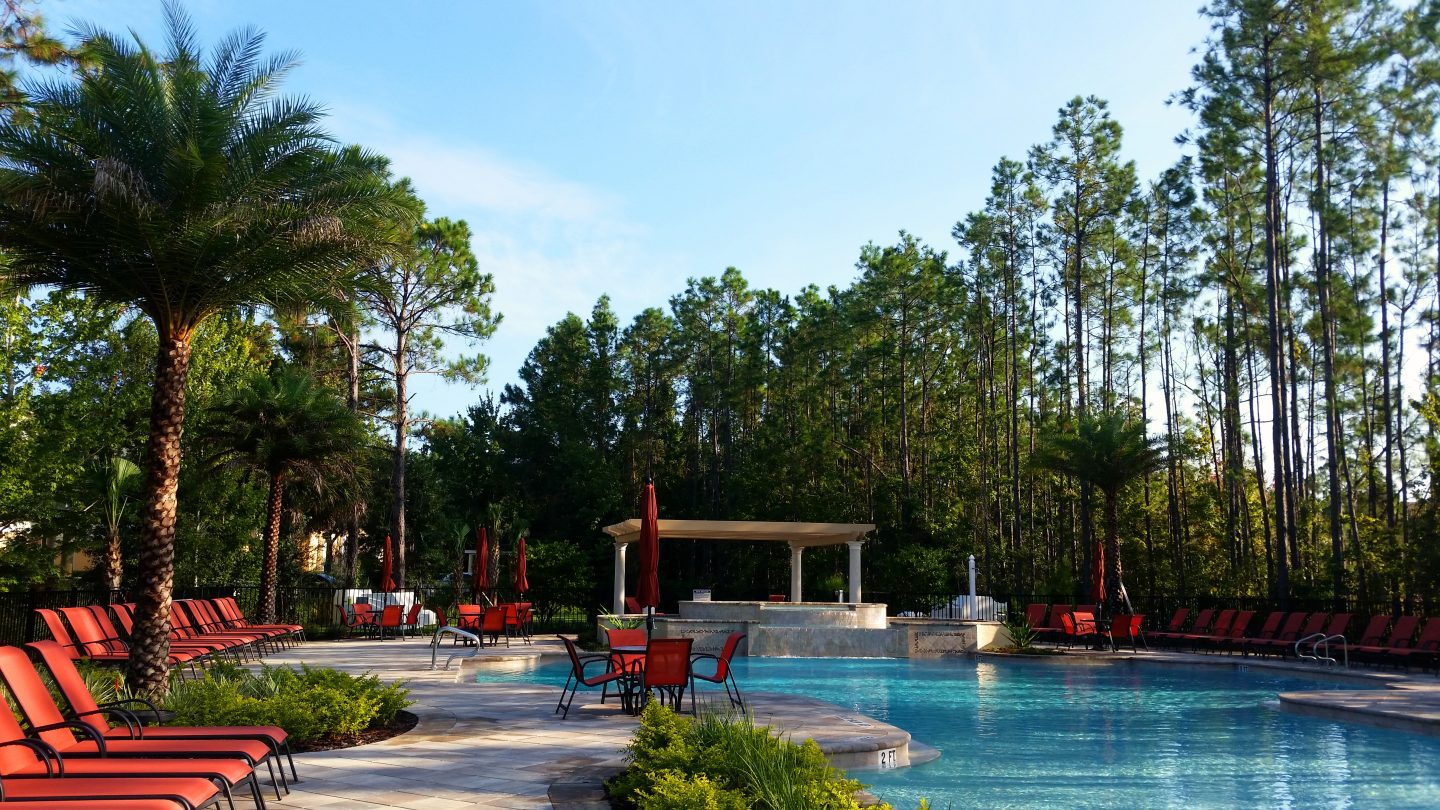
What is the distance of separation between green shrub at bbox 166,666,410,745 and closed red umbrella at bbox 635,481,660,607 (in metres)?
3.82

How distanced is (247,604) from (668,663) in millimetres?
18557

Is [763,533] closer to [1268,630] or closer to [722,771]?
[1268,630]

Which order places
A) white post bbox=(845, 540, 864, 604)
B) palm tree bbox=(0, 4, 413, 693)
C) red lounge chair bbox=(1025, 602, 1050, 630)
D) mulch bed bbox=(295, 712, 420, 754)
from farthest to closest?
1. white post bbox=(845, 540, 864, 604)
2. red lounge chair bbox=(1025, 602, 1050, 630)
3. palm tree bbox=(0, 4, 413, 693)
4. mulch bed bbox=(295, 712, 420, 754)

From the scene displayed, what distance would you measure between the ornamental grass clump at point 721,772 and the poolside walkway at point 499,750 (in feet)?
1.26

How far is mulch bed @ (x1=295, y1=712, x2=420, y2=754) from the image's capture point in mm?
7414

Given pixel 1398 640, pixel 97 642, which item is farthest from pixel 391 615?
pixel 1398 640

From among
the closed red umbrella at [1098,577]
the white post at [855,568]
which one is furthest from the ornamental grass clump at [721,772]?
the white post at [855,568]

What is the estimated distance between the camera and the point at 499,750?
24.7 feet

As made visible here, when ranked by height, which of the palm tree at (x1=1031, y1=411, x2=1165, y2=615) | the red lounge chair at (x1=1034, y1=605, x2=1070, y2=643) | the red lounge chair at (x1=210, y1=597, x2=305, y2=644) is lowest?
the red lounge chair at (x1=1034, y1=605, x2=1070, y2=643)

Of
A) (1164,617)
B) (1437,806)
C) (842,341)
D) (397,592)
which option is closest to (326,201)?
(1437,806)

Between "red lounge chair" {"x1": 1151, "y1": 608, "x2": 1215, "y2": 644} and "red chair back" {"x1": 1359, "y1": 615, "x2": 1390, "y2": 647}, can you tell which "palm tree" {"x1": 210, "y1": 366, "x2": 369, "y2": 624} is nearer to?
"red lounge chair" {"x1": 1151, "y1": 608, "x2": 1215, "y2": 644}

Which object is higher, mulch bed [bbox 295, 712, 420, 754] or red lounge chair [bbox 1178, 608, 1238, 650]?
mulch bed [bbox 295, 712, 420, 754]

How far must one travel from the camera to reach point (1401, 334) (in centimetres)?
3081

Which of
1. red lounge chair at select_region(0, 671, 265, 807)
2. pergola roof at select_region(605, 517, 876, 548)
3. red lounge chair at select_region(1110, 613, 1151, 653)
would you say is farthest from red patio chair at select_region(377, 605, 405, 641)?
red lounge chair at select_region(0, 671, 265, 807)
